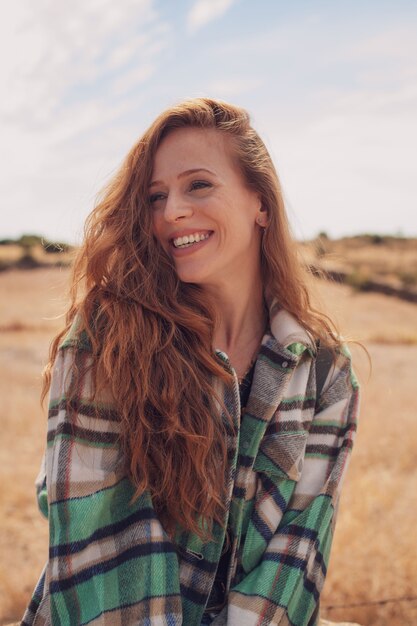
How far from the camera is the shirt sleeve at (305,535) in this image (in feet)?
6.84

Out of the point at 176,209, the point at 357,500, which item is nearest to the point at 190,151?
the point at 176,209

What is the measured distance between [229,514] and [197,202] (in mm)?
1101

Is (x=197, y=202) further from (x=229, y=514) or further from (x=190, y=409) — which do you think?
(x=229, y=514)

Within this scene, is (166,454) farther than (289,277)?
No

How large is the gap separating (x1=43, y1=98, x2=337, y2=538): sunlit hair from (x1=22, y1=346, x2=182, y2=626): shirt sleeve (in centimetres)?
7

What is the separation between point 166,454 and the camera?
83.0 inches

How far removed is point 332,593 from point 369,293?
23989 mm

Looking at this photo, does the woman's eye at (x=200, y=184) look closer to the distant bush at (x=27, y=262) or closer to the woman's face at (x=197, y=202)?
the woman's face at (x=197, y=202)

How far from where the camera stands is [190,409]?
2137mm

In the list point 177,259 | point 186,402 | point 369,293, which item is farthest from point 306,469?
point 369,293

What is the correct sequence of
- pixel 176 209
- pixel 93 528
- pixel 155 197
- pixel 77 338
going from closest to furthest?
pixel 93 528
pixel 77 338
pixel 176 209
pixel 155 197

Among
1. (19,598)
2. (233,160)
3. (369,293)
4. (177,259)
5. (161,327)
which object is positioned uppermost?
(233,160)

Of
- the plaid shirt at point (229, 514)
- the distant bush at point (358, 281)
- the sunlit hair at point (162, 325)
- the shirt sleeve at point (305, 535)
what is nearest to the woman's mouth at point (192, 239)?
the sunlit hair at point (162, 325)

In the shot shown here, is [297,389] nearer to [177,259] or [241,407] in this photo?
[241,407]
